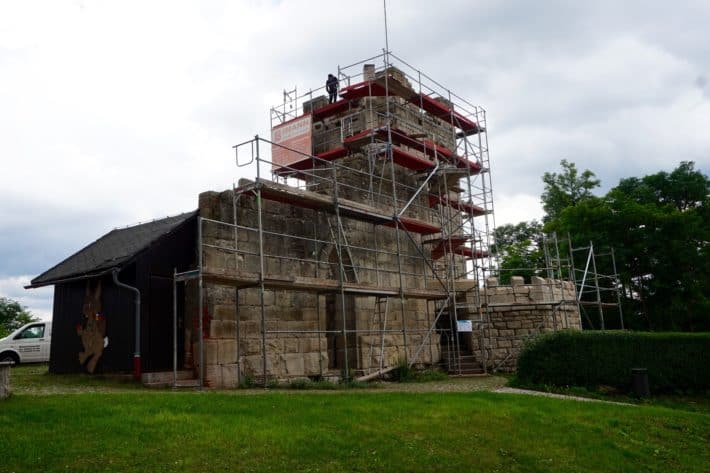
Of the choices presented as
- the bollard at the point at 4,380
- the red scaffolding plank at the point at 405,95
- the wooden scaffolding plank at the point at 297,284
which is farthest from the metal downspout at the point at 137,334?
the red scaffolding plank at the point at 405,95

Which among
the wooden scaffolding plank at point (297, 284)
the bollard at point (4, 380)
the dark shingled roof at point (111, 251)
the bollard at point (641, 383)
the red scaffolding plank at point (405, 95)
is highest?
the red scaffolding plank at point (405, 95)

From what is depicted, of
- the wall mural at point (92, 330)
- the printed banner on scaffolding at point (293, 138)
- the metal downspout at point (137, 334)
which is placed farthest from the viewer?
the printed banner on scaffolding at point (293, 138)

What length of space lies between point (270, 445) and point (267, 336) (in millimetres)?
6047

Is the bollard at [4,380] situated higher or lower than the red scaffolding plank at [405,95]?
lower

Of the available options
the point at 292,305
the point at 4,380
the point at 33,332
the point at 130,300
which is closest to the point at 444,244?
the point at 292,305

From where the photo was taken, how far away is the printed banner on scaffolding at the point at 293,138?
20259 millimetres

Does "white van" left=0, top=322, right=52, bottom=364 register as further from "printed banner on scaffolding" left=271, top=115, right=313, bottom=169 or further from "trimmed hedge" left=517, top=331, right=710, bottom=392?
"trimmed hedge" left=517, top=331, right=710, bottom=392

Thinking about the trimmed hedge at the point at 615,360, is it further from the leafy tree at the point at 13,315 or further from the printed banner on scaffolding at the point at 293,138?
the leafy tree at the point at 13,315

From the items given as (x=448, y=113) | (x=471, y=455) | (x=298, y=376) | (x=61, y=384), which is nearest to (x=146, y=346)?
(x=61, y=384)

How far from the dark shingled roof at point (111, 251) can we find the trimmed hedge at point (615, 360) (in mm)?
7711

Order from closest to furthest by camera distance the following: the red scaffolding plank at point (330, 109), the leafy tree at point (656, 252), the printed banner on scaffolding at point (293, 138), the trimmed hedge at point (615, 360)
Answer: the trimmed hedge at point (615, 360) → the printed banner on scaffolding at point (293, 138) → the leafy tree at point (656, 252) → the red scaffolding plank at point (330, 109)

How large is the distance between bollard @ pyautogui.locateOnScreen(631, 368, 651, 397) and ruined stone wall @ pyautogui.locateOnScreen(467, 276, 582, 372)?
15.2 ft

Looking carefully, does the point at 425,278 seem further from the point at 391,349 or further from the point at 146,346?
the point at 146,346

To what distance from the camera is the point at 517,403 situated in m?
9.67
